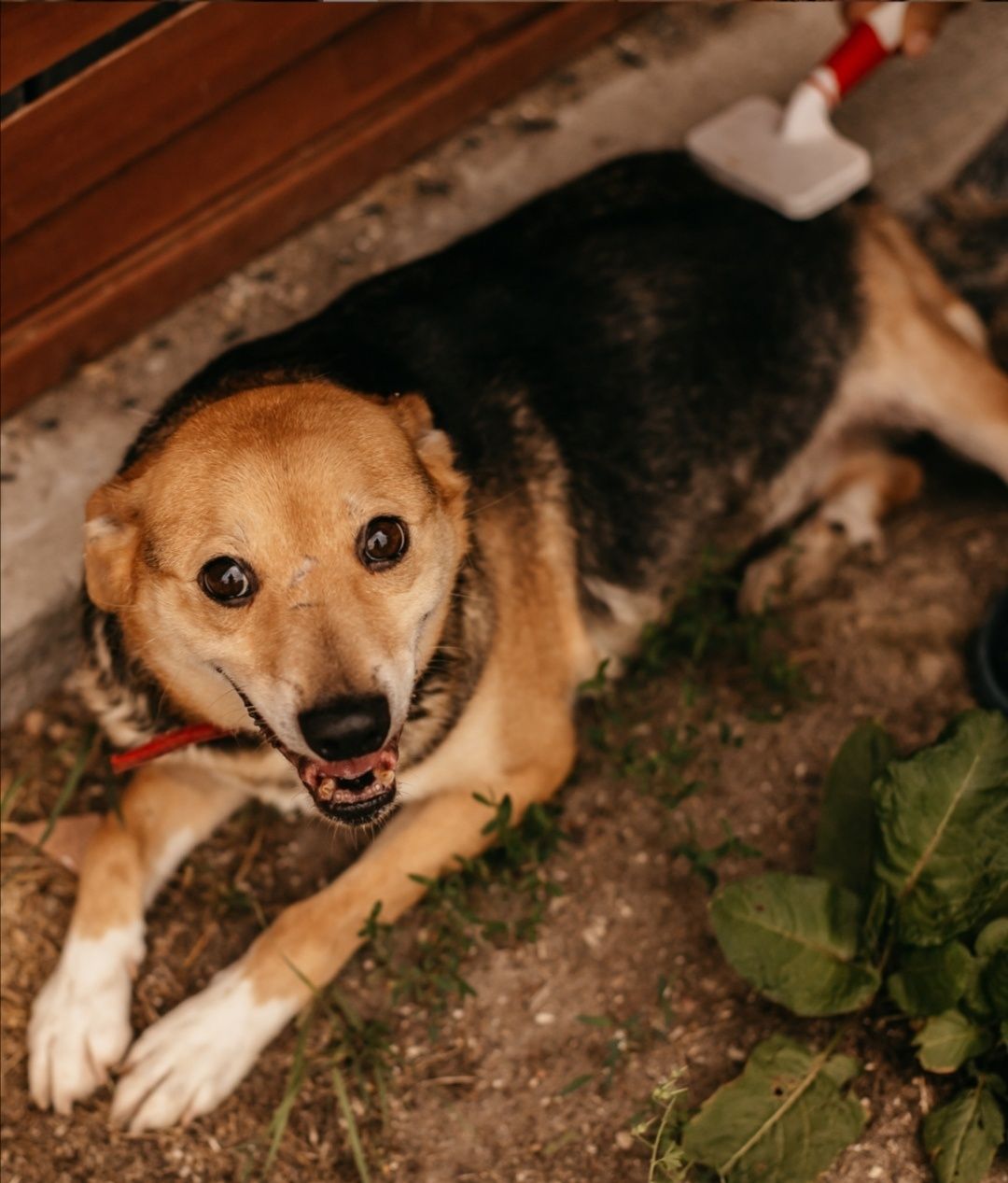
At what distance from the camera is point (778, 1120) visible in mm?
2930

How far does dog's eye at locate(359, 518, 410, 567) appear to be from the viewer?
8.88 ft

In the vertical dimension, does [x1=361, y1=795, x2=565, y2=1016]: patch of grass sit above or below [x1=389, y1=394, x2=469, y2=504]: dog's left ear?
below

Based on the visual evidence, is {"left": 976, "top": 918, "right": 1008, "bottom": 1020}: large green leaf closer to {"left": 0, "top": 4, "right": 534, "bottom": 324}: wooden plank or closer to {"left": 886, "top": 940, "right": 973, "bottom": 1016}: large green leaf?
Result: {"left": 886, "top": 940, "right": 973, "bottom": 1016}: large green leaf

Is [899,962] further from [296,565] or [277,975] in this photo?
[296,565]

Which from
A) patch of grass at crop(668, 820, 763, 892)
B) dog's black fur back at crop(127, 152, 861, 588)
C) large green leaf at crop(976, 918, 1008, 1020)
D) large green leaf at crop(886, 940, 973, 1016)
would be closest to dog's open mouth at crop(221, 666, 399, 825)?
dog's black fur back at crop(127, 152, 861, 588)

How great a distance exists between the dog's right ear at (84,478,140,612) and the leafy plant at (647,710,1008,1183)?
147 centimetres

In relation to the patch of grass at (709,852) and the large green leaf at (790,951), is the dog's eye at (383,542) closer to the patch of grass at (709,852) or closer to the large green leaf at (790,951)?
the large green leaf at (790,951)

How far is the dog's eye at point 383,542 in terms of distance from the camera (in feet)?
8.88

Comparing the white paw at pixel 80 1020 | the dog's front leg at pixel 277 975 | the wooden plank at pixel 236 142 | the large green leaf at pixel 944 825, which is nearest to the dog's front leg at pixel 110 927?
the white paw at pixel 80 1020

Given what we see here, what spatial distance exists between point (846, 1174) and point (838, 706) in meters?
1.34

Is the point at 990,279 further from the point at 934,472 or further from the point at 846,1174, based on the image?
the point at 846,1174

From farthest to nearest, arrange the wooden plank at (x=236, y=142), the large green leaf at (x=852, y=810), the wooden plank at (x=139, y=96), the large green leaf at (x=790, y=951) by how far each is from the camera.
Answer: the wooden plank at (x=236, y=142) → the wooden plank at (x=139, y=96) → the large green leaf at (x=852, y=810) → the large green leaf at (x=790, y=951)

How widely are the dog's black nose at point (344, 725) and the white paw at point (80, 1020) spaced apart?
1.10 metres

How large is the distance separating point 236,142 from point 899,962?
289 cm
